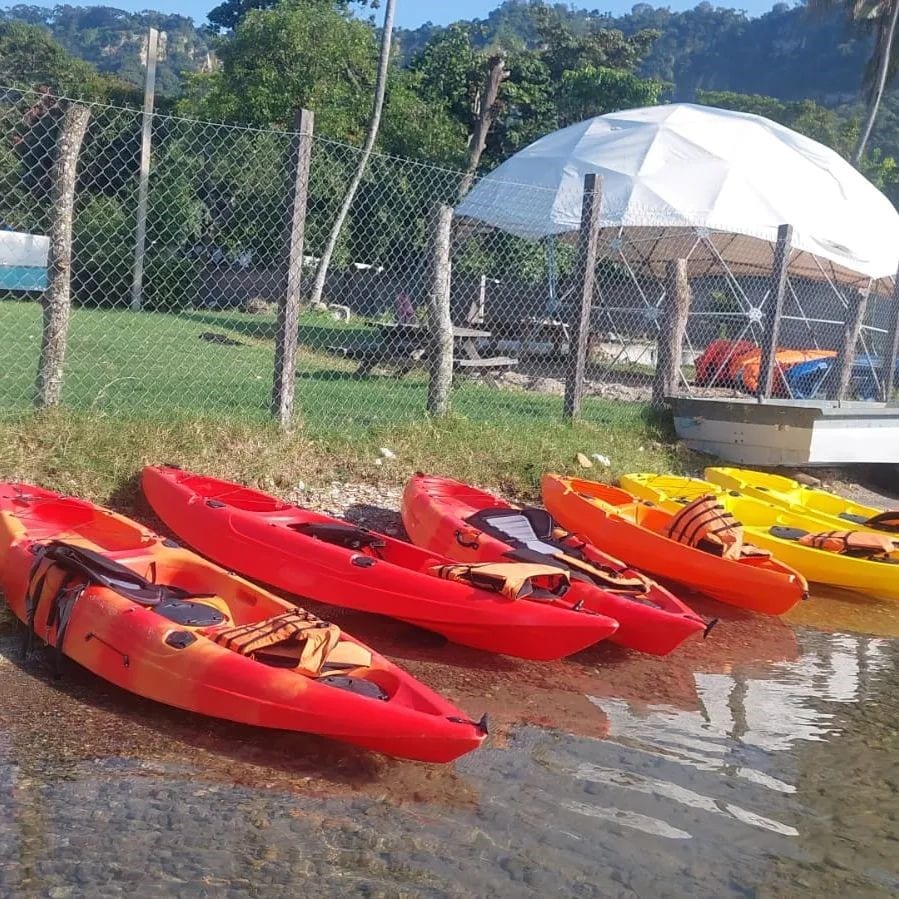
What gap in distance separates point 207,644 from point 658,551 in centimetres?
344

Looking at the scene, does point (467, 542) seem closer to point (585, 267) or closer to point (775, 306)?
point (585, 267)

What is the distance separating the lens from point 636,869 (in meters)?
3.42

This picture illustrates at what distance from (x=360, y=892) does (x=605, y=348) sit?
54.7 feet

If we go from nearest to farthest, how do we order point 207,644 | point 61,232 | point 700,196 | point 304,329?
point 207,644, point 61,232, point 304,329, point 700,196

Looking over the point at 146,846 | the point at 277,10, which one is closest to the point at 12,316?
the point at 146,846

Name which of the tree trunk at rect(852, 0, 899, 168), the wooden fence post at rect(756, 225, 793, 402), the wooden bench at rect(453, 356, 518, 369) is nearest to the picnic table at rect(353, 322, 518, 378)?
the wooden bench at rect(453, 356, 518, 369)

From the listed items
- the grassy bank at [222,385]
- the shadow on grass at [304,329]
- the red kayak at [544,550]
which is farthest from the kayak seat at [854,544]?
the shadow on grass at [304,329]

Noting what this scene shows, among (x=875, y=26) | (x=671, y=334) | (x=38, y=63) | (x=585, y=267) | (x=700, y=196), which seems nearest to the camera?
(x=585, y=267)

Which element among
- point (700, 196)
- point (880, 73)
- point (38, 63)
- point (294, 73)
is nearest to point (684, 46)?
point (38, 63)

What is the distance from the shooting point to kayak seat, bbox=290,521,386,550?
5.96 m

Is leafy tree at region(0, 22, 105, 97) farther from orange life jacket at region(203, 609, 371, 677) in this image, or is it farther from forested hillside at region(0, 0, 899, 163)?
orange life jacket at region(203, 609, 371, 677)

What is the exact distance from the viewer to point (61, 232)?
642 cm

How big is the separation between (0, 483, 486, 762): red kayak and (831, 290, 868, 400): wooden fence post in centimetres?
986

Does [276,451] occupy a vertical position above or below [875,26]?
below
